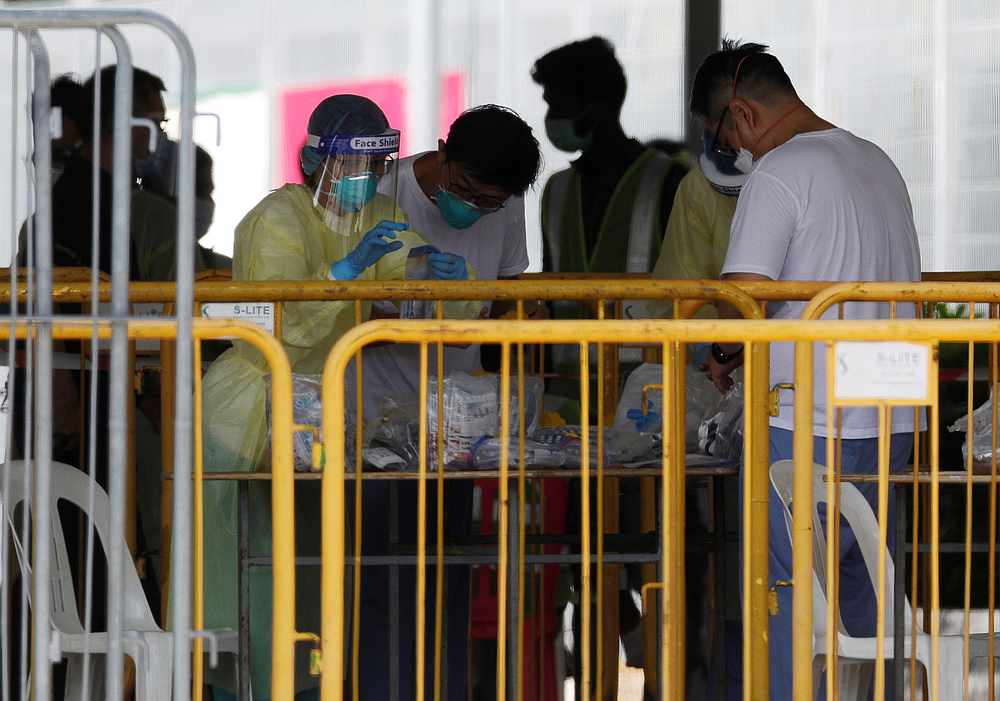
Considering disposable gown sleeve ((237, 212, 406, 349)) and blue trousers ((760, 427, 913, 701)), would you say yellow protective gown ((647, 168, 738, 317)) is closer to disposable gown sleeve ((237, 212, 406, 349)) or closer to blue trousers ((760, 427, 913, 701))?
blue trousers ((760, 427, 913, 701))

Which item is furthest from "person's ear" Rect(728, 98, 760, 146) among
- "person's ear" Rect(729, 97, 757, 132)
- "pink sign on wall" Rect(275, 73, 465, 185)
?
"pink sign on wall" Rect(275, 73, 465, 185)

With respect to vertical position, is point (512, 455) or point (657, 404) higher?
point (657, 404)

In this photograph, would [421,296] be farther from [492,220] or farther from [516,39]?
[516,39]

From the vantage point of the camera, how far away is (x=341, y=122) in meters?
4.31

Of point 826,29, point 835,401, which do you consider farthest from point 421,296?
point 826,29

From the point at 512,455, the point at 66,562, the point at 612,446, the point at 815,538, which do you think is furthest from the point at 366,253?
the point at 815,538

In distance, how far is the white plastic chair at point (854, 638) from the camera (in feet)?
A: 12.2

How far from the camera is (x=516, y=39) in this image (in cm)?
741

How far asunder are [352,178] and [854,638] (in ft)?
5.83

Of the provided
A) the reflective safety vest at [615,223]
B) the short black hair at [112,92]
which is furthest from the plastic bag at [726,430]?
the reflective safety vest at [615,223]

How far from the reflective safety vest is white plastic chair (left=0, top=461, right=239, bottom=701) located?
10.8 ft

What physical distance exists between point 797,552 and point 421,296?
1.25 m

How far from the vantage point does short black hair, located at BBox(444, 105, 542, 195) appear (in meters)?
4.50

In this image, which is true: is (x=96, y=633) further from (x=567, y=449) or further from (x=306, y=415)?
(x=567, y=449)
